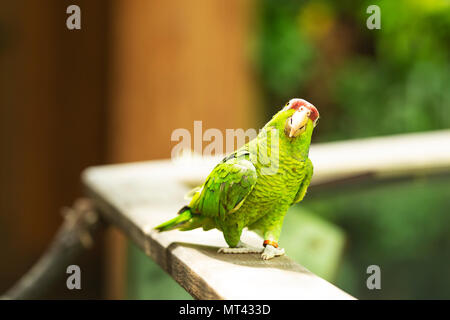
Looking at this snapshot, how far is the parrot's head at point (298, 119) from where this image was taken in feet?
2.40

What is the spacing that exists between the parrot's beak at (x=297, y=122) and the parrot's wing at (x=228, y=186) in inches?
2.9

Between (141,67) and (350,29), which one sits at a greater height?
(350,29)

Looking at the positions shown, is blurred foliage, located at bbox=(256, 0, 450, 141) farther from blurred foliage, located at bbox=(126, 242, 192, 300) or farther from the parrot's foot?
the parrot's foot

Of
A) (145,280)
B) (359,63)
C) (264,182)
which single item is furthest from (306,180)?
(359,63)

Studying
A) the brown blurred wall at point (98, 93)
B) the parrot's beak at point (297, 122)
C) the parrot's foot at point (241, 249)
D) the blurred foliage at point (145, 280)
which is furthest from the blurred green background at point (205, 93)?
the parrot's beak at point (297, 122)

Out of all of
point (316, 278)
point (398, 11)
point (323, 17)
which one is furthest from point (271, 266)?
point (323, 17)

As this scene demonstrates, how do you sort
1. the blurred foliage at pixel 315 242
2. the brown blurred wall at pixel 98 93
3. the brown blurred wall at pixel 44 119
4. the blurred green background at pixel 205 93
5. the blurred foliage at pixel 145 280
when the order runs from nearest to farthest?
the blurred foliage at pixel 145 280
the blurred foliage at pixel 315 242
the blurred green background at pixel 205 93
the brown blurred wall at pixel 98 93
the brown blurred wall at pixel 44 119

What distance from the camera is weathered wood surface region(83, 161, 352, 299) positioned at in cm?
67

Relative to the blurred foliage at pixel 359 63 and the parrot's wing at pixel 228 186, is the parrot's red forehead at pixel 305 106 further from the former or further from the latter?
the blurred foliage at pixel 359 63

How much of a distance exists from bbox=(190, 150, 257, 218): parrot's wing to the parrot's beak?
0.24 ft

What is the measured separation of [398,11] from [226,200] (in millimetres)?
2467
